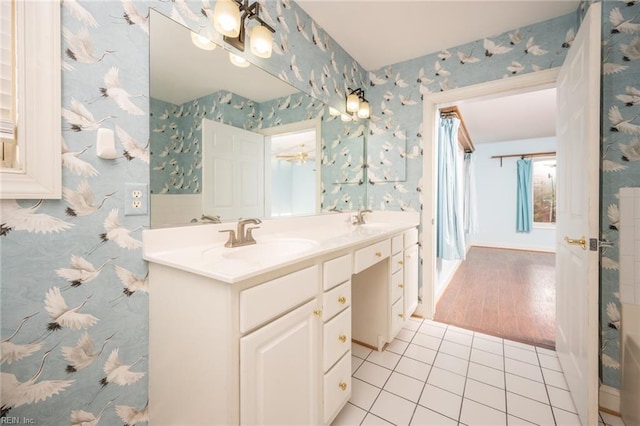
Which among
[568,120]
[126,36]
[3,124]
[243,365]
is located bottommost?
[243,365]

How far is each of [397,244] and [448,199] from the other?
1.27 m

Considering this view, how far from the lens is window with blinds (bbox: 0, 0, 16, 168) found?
0.77 metres

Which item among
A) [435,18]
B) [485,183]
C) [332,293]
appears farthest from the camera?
[485,183]

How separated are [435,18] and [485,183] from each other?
5041 millimetres

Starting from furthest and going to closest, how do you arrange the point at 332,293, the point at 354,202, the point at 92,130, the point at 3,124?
1. the point at 354,202
2. the point at 332,293
3. the point at 92,130
4. the point at 3,124

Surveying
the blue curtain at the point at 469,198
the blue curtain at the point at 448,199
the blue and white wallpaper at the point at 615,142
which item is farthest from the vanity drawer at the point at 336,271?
the blue curtain at the point at 469,198

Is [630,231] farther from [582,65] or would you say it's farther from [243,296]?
[243,296]

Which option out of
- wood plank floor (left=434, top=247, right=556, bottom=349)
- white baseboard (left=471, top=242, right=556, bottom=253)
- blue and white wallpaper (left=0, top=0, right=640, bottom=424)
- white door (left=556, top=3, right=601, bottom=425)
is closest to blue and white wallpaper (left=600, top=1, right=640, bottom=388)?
blue and white wallpaper (left=0, top=0, right=640, bottom=424)

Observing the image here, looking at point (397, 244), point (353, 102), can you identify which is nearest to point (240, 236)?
point (397, 244)

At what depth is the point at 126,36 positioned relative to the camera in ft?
3.27

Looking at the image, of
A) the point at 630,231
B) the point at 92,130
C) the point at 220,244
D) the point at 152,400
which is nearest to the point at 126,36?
the point at 92,130

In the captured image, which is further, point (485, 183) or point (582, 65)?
point (485, 183)

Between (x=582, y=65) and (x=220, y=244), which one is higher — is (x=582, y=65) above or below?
above

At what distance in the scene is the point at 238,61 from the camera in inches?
55.2
